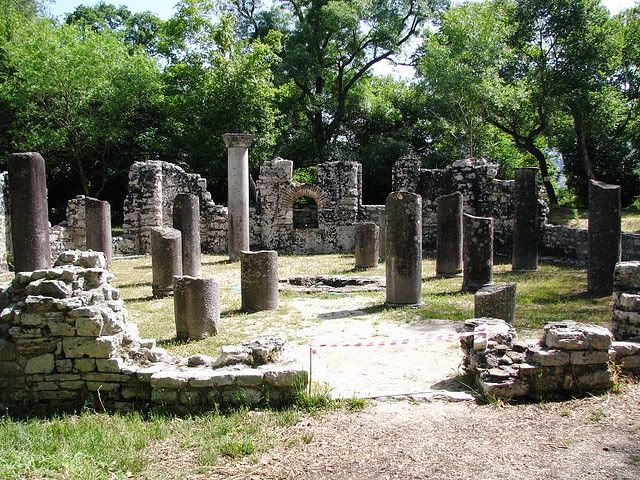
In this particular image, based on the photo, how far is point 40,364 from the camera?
671 cm

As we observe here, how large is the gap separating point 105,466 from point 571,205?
28.7 meters

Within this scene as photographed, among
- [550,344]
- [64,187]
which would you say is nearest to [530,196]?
[550,344]

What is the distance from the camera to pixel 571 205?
1187 inches

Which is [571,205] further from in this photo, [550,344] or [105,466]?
[105,466]

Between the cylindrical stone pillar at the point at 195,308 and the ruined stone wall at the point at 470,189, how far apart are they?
1353 centimetres

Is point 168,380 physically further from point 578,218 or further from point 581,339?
point 578,218

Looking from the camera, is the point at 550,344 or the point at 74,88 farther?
the point at 74,88

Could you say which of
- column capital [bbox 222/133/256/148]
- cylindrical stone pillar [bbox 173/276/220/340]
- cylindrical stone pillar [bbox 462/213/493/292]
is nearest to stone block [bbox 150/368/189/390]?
cylindrical stone pillar [bbox 173/276/220/340]

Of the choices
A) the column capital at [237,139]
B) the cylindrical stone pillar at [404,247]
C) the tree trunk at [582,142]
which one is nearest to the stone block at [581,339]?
the cylindrical stone pillar at [404,247]

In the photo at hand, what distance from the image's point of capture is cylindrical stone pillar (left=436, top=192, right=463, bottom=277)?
16391 mm

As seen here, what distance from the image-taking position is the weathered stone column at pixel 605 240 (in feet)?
42.5

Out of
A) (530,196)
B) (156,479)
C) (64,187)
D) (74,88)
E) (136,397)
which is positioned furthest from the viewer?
(64,187)

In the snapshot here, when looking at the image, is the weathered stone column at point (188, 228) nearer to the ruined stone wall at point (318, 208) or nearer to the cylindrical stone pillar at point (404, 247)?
the cylindrical stone pillar at point (404, 247)

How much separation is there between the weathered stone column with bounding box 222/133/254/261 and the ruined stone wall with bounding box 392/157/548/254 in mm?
6037
